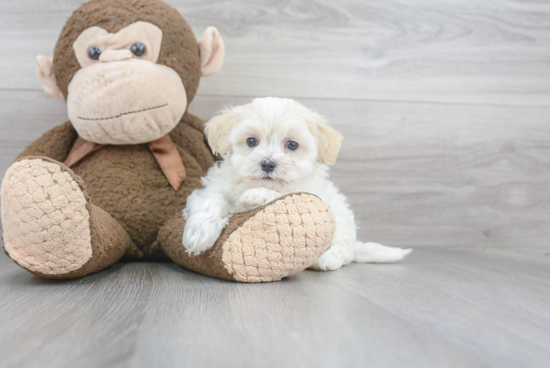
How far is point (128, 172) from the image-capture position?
1173 mm

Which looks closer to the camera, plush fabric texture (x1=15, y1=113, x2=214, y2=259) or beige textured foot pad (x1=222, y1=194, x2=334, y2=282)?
beige textured foot pad (x1=222, y1=194, x2=334, y2=282)

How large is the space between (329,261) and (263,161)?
1.10 ft

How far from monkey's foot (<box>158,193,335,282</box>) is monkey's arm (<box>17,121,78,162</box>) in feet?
2.16

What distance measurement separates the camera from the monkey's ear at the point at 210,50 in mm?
1250

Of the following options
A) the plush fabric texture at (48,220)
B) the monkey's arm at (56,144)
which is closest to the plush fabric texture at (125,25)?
the monkey's arm at (56,144)

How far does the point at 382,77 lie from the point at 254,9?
54 cm

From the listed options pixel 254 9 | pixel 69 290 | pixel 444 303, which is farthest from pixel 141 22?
pixel 444 303

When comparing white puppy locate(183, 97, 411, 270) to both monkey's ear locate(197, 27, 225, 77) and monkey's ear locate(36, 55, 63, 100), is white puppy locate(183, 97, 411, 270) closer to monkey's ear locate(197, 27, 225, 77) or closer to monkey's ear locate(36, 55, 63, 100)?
monkey's ear locate(197, 27, 225, 77)

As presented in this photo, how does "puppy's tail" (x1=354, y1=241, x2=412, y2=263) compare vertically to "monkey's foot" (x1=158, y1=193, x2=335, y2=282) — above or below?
below

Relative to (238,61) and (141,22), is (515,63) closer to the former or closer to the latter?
(238,61)

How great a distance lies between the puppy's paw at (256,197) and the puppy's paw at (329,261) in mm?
247

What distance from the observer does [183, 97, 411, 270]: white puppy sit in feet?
3.19

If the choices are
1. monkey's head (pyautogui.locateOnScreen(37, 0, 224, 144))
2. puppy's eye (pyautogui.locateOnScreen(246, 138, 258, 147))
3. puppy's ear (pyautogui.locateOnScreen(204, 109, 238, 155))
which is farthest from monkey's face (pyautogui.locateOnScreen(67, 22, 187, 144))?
puppy's eye (pyautogui.locateOnScreen(246, 138, 258, 147))

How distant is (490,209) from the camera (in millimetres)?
1699
